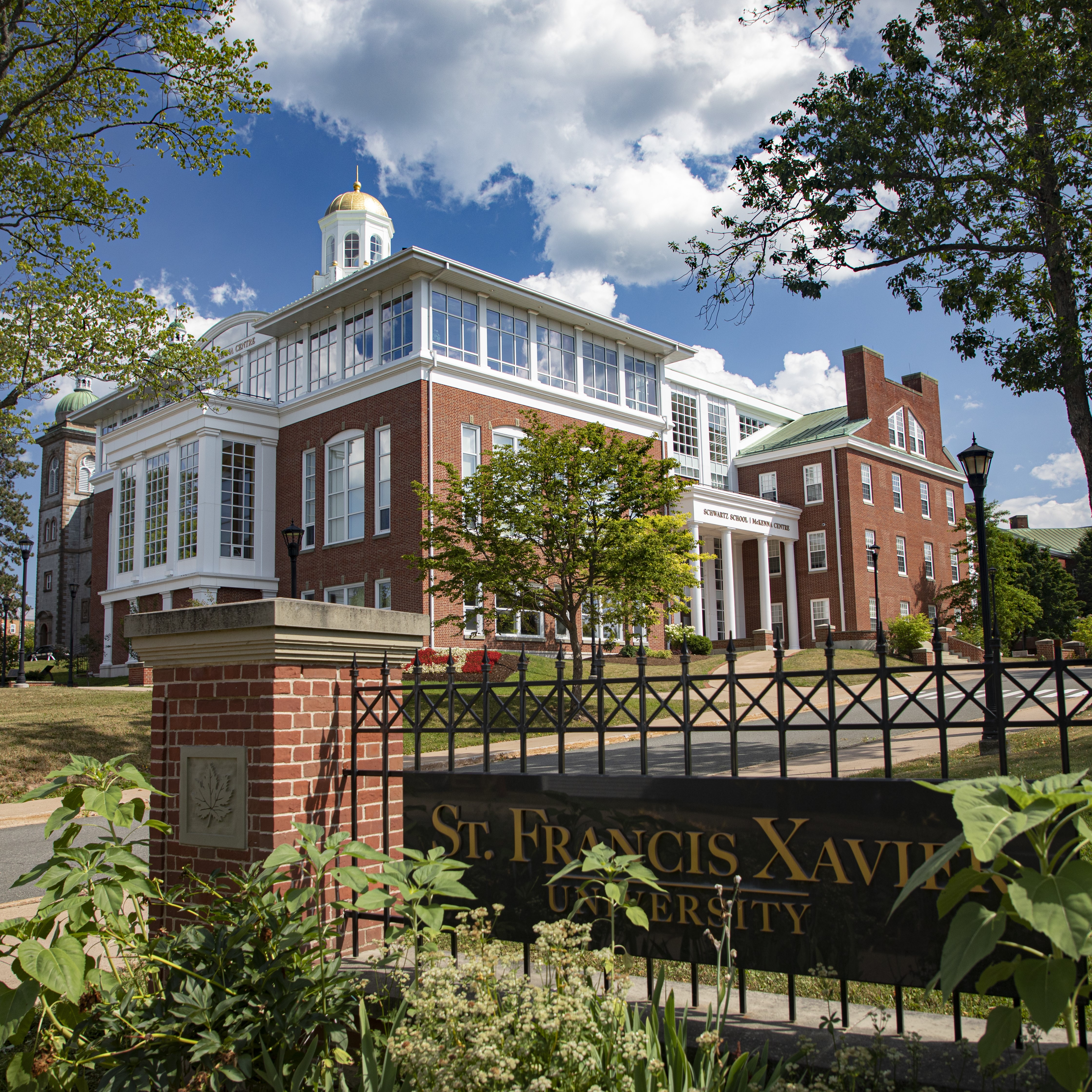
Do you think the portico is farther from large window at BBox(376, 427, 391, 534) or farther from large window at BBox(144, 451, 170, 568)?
large window at BBox(144, 451, 170, 568)

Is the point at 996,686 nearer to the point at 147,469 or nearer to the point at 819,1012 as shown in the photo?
the point at 819,1012

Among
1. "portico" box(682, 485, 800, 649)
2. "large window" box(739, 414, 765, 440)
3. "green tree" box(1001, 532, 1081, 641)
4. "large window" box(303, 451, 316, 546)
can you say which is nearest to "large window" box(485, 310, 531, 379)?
"large window" box(303, 451, 316, 546)

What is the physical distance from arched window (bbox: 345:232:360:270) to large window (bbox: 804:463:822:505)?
23423 millimetres

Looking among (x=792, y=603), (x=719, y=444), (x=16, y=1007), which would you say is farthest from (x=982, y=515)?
(x=719, y=444)

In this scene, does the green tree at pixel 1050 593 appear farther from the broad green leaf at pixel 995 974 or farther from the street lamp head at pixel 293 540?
the broad green leaf at pixel 995 974

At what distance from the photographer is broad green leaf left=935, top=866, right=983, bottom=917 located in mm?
2141

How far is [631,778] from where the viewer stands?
12.9 ft

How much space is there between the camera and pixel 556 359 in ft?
108

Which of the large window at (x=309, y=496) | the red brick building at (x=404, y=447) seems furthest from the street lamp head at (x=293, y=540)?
the large window at (x=309, y=496)

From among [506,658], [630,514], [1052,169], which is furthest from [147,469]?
[1052,169]

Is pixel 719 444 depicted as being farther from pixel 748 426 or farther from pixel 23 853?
pixel 23 853

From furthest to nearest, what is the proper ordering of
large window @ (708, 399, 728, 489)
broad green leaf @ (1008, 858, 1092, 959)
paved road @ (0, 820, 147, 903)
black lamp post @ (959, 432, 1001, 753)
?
large window @ (708, 399, 728, 489)
black lamp post @ (959, 432, 1001, 753)
paved road @ (0, 820, 147, 903)
broad green leaf @ (1008, 858, 1092, 959)

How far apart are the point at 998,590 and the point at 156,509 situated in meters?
34.8

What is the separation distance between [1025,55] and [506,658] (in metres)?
19.2
